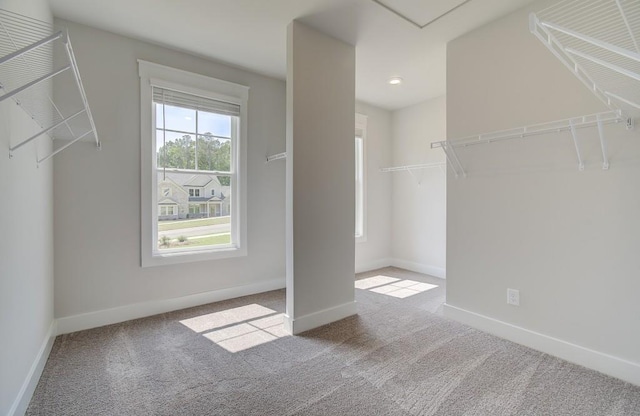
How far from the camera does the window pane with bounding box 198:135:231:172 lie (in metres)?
3.23

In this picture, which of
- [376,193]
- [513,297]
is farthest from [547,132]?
[376,193]

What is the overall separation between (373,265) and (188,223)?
292cm

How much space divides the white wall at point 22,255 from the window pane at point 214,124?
1322mm

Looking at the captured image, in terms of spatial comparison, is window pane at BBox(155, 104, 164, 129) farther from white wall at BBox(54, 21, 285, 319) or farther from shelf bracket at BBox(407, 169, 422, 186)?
shelf bracket at BBox(407, 169, 422, 186)

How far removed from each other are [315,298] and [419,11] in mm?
2533

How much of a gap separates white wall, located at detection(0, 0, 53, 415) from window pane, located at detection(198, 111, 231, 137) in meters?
1.32

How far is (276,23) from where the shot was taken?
8.27 ft

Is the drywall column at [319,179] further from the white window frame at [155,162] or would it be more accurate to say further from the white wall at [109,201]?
the white wall at [109,201]

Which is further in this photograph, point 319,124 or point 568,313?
point 319,124

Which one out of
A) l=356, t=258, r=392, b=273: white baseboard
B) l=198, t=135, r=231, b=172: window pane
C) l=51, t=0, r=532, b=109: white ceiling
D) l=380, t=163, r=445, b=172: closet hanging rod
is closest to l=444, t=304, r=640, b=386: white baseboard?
l=356, t=258, r=392, b=273: white baseboard

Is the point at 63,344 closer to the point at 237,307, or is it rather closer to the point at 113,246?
the point at 113,246

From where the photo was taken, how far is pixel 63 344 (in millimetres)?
2297

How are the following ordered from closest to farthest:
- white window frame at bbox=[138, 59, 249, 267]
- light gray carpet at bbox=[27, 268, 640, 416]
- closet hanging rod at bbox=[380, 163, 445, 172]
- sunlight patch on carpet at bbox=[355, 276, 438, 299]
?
light gray carpet at bbox=[27, 268, 640, 416], white window frame at bbox=[138, 59, 249, 267], sunlight patch on carpet at bbox=[355, 276, 438, 299], closet hanging rod at bbox=[380, 163, 445, 172]

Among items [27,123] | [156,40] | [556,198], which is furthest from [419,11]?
[27,123]
